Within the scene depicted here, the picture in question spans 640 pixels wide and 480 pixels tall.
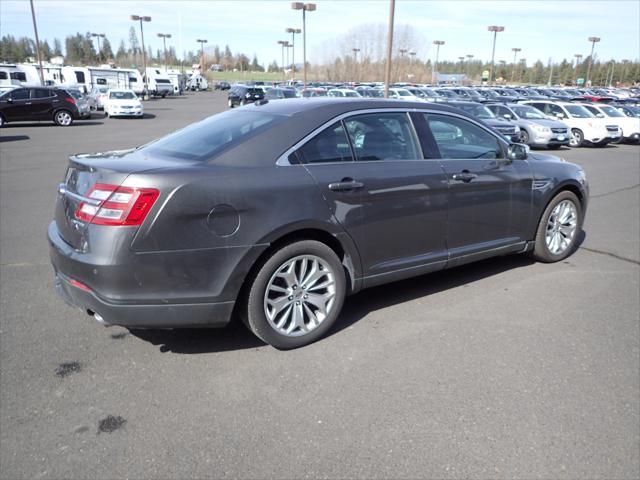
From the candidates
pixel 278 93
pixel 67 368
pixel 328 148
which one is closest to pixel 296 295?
pixel 328 148

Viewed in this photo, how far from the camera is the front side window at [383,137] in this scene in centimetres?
414

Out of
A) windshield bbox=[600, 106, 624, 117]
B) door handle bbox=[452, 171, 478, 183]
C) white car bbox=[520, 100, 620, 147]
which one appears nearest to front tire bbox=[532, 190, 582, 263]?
door handle bbox=[452, 171, 478, 183]

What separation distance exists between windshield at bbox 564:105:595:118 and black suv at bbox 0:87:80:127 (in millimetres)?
21984

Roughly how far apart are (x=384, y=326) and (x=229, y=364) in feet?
4.14

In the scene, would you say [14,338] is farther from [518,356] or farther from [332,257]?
[518,356]

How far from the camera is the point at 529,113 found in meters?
20.5

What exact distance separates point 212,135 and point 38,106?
2457 centimetres

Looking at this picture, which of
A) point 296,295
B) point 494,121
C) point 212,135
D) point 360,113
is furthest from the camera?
point 494,121

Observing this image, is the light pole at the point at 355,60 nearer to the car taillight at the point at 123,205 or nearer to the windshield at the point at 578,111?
the windshield at the point at 578,111

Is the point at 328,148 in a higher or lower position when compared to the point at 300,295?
higher

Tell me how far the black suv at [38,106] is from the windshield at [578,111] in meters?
22.0

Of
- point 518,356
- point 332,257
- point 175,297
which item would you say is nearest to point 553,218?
point 518,356

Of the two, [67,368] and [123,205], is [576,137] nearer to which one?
[123,205]

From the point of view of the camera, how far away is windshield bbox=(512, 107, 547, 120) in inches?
797
